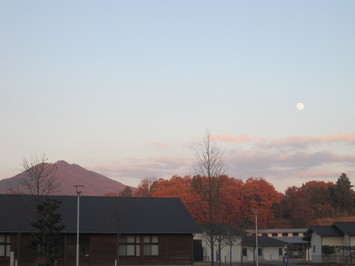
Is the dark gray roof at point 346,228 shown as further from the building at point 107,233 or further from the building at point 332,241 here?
the building at point 107,233

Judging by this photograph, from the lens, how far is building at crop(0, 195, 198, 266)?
48.8 metres

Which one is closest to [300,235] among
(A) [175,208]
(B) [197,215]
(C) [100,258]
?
(B) [197,215]

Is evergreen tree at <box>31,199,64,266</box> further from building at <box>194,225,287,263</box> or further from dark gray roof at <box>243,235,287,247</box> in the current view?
dark gray roof at <box>243,235,287,247</box>

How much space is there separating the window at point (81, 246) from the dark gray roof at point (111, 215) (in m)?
0.87

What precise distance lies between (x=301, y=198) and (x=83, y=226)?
85.8 metres

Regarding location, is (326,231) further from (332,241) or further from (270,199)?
(270,199)

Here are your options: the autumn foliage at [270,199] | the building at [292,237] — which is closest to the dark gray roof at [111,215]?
the autumn foliage at [270,199]

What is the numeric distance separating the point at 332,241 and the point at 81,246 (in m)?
36.1

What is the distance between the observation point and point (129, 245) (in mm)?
51781

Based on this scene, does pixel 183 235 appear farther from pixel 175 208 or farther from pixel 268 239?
pixel 268 239

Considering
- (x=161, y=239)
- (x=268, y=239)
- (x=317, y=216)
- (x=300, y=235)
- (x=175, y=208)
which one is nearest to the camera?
(x=161, y=239)

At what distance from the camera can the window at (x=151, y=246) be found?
52.0 meters

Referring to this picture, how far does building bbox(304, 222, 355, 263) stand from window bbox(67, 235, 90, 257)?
29596 mm

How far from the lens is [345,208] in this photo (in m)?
130
